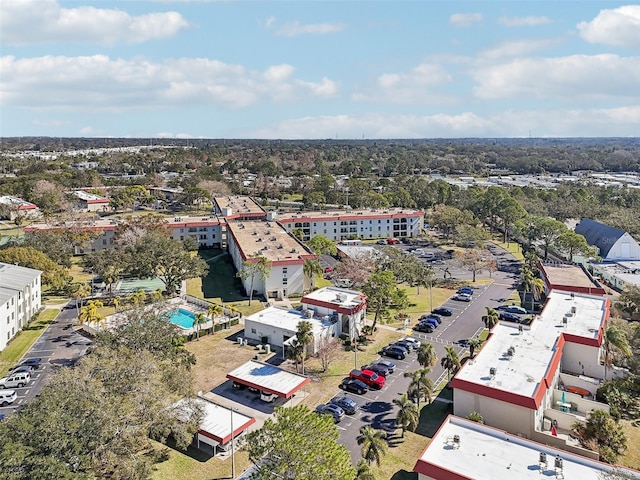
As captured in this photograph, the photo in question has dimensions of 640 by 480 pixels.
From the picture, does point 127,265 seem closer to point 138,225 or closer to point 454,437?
point 138,225

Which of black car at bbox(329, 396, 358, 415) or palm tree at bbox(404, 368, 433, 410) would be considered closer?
palm tree at bbox(404, 368, 433, 410)

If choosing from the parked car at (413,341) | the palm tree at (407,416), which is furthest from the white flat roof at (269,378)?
the parked car at (413,341)

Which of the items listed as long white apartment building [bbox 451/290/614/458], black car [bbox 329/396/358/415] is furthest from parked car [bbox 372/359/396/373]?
long white apartment building [bbox 451/290/614/458]

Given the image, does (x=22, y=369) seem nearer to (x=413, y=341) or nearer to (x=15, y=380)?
(x=15, y=380)

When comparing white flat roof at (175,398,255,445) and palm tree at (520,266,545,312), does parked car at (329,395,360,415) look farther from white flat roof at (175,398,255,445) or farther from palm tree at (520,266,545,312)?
palm tree at (520,266,545,312)

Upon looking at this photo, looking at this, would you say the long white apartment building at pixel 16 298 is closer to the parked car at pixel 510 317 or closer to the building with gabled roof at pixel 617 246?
the parked car at pixel 510 317

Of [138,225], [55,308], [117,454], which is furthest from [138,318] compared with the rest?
[138,225]
